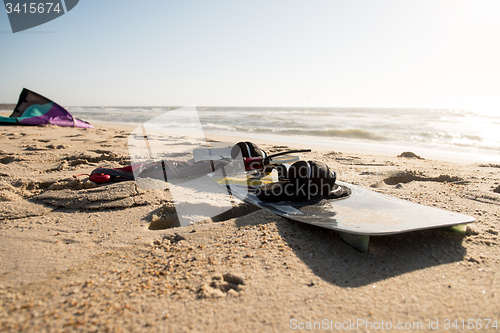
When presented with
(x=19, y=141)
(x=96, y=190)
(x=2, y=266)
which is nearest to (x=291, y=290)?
(x=2, y=266)

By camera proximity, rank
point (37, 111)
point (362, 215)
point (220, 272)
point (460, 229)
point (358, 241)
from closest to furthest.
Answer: point (220, 272), point (358, 241), point (460, 229), point (362, 215), point (37, 111)

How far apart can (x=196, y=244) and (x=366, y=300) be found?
1.01 meters

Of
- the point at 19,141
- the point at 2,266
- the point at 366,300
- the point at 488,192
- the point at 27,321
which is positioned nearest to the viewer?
the point at 27,321

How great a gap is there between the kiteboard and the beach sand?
8 cm

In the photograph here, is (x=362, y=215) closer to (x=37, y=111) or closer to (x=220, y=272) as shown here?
(x=220, y=272)

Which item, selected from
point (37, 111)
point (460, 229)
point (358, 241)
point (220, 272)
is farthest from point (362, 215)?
point (37, 111)

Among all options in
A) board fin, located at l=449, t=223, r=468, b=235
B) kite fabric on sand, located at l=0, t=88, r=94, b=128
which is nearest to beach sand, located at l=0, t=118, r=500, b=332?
board fin, located at l=449, t=223, r=468, b=235

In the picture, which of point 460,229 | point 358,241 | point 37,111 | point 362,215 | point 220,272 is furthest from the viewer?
point 37,111

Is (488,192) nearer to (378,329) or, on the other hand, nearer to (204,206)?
(378,329)

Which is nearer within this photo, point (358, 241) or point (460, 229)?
point (358, 241)

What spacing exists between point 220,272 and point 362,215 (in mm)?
1082

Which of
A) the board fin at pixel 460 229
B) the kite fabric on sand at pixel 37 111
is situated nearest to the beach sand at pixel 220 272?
the board fin at pixel 460 229

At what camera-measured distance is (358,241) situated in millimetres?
1604

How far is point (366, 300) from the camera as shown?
1.24 metres
